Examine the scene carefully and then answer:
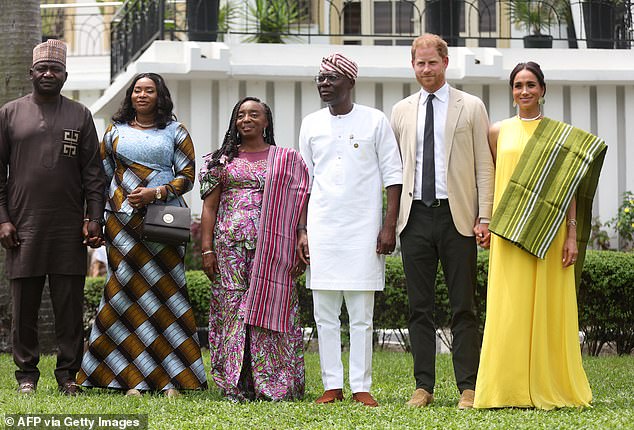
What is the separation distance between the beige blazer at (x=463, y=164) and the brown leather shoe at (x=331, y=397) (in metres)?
1.13

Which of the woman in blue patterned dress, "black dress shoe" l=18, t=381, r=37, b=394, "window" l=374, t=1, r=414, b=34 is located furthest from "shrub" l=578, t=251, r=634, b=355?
"window" l=374, t=1, r=414, b=34

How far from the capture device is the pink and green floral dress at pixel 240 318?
6.86m

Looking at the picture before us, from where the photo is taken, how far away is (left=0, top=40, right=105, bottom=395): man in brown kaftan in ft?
23.1

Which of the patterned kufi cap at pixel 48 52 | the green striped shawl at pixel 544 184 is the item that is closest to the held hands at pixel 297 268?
the green striped shawl at pixel 544 184

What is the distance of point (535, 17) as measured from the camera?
13.6 metres

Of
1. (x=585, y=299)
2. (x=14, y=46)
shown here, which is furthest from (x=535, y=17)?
(x=14, y=46)

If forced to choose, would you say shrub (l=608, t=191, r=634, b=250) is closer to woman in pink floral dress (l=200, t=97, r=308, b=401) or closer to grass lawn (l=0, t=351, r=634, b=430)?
grass lawn (l=0, t=351, r=634, b=430)

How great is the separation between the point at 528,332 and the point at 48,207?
327 cm

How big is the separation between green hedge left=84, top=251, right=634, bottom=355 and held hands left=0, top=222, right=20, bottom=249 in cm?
361

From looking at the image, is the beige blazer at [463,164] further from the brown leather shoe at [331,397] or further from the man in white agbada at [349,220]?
the brown leather shoe at [331,397]

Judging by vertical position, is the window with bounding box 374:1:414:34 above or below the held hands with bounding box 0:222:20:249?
above

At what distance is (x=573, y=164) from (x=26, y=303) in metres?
3.75

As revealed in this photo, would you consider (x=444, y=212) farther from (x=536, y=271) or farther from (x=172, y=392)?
(x=172, y=392)

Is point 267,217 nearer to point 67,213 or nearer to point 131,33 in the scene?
point 67,213
